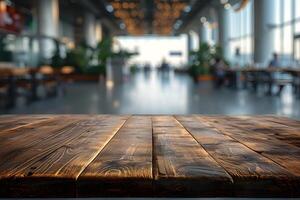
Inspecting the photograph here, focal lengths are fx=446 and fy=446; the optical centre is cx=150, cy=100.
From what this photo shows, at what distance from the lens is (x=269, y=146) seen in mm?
1261

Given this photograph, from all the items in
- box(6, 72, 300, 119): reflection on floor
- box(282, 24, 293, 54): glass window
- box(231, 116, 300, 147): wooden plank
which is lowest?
box(6, 72, 300, 119): reflection on floor

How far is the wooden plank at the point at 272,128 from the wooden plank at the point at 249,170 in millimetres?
203

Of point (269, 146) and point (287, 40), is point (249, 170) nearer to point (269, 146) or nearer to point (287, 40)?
point (269, 146)

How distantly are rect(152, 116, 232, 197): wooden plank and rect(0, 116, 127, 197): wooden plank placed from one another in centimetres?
17

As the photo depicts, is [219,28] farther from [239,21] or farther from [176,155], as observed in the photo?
[176,155]

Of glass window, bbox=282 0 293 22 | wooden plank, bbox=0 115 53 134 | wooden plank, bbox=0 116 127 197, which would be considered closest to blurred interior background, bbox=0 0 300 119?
glass window, bbox=282 0 293 22

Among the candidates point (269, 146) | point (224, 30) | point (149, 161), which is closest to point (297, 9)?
point (224, 30)

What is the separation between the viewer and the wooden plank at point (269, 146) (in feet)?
3.43

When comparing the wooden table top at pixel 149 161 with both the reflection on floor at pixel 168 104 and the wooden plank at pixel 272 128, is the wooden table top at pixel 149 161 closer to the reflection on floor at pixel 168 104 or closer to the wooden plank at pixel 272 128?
the wooden plank at pixel 272 128

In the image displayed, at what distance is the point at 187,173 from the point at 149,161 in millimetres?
136

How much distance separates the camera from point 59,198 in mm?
935

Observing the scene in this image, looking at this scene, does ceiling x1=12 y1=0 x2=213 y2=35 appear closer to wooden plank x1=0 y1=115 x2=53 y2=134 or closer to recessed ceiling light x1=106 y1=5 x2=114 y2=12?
recessed ceiling light x1=106 y1=5 x2=114 y2=12

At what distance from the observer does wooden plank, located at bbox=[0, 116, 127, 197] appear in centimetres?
92

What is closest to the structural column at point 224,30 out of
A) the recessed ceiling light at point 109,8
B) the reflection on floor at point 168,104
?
the recessed ceiling light at point 109,8
